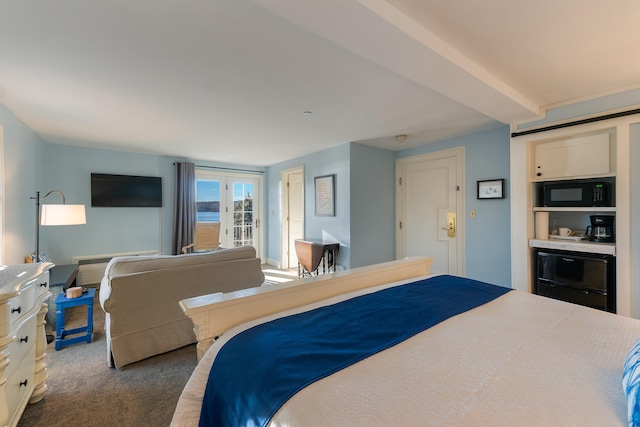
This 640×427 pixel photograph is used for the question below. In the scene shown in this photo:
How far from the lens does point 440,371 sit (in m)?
0.83

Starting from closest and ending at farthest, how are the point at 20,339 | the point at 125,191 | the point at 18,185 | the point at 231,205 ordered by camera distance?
the point at 20,339, the point at 18,185, the point at 125,191, the point at 231,205

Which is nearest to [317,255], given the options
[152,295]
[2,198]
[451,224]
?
[451,224]

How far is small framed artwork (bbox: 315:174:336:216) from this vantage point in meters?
4.21

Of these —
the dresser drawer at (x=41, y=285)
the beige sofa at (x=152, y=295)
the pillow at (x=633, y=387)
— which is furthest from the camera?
the beige sofa at (x=152, y=295)

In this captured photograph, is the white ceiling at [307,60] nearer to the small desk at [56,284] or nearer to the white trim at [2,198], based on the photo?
the white trim at [2,198]

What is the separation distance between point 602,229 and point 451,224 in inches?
58.3

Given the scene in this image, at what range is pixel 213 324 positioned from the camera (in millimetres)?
1158

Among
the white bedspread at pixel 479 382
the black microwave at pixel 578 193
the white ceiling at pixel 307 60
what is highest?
the white ceiling at pixel 307 60

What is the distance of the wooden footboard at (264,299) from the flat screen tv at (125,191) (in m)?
4.30

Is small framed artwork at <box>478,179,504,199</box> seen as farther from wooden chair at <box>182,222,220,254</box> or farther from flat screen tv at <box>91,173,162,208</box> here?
flat screen tv at <box>91,173,162,208</box>

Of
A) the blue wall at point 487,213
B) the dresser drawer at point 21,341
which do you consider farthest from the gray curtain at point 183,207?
the blue wall at point 487,213

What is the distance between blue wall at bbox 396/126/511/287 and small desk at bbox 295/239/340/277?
Result: 185 centimetres

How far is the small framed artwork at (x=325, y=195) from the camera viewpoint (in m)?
4.21

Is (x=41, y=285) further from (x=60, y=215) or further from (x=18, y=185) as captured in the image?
(x=18, y=185)
